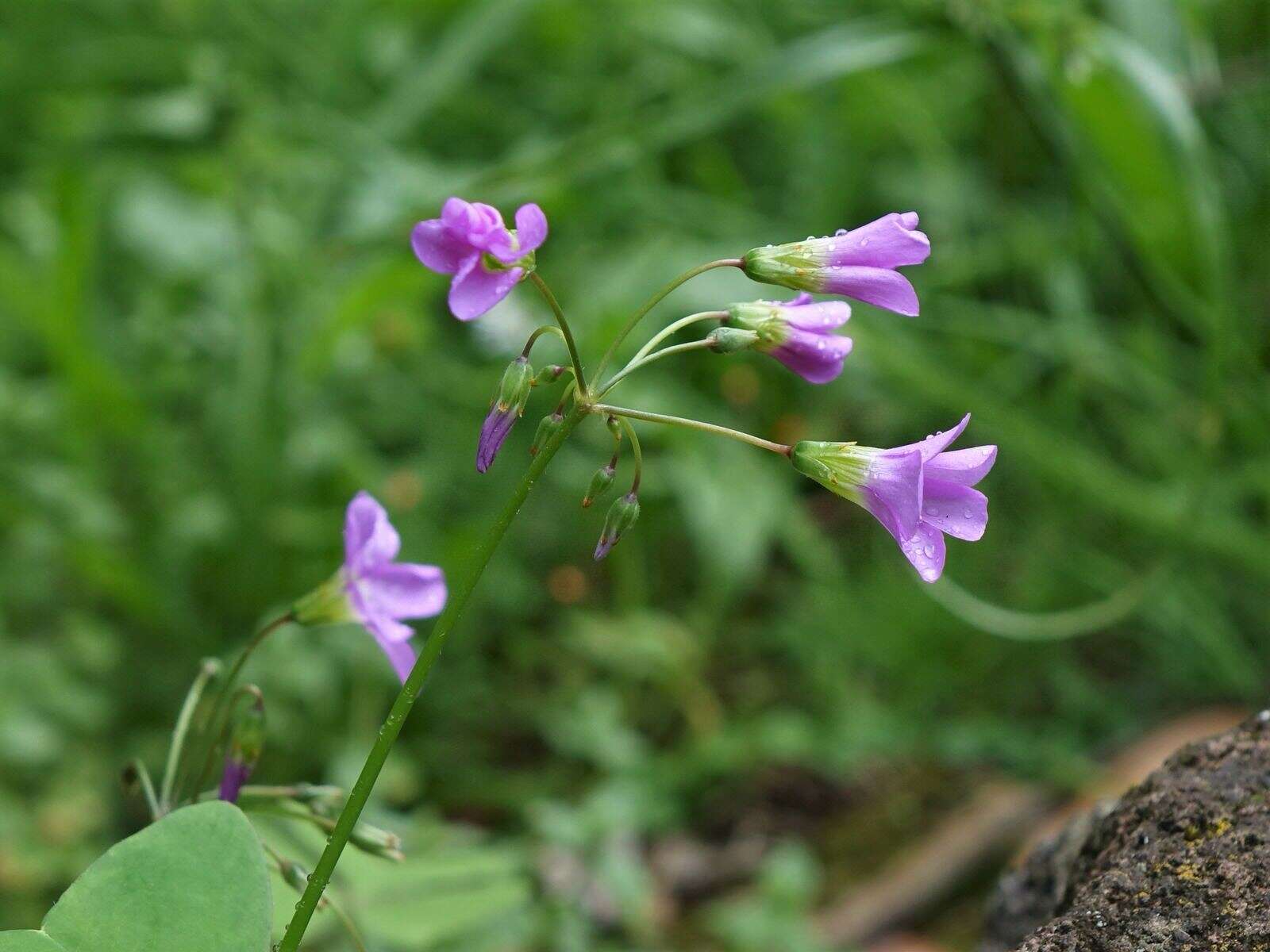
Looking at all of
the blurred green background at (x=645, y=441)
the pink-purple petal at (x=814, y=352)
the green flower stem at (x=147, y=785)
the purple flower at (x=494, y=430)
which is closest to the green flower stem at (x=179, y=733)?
the green flower stem at (x=147, y=785)

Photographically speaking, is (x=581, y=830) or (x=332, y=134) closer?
(x=581, y=830)

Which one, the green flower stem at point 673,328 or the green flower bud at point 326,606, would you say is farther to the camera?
the green flower bud at point 326,606

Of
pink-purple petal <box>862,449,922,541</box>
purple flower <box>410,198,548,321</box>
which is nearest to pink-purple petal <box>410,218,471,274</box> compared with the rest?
purple flower <box>410,198,548,321</box>

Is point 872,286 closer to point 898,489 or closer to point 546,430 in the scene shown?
point 898,489

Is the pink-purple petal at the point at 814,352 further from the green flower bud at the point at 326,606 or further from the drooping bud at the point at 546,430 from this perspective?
the green flower bud at the point at 326,606

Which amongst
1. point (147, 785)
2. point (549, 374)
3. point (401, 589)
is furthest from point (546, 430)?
point (147, 785)

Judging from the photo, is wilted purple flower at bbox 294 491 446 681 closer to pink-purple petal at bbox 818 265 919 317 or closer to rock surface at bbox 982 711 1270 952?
pink-purple petal at bbox 818 265 919 317

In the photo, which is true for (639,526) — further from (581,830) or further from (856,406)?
(581,830)

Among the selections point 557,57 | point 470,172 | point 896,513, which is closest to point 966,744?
point 470,172
